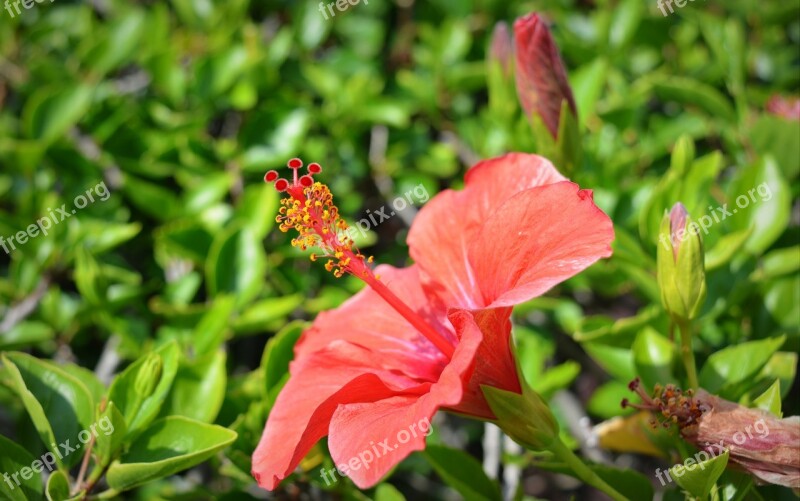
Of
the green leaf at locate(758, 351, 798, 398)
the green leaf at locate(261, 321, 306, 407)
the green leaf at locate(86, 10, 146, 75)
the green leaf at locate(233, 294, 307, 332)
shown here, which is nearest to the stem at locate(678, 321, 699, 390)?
the green leaf at locate(758, 351, 798, 398)

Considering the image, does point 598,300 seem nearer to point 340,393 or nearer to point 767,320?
point 767,320

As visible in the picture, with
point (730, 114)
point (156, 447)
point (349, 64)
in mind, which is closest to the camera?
point (156, 447)

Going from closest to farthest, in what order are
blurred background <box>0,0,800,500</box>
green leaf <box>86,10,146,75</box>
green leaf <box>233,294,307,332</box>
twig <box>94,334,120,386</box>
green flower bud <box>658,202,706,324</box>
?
green flower bud <box>658,202,706,324</box> < blurred background <box>0,0,800,500</box> < green leaf <box>233,294,307,332</box> < twig <box>94,334,120,386</box> < green leaf <box>86,10,146,75</box>

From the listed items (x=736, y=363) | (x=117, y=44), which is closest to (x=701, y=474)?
(x=736, y=363)

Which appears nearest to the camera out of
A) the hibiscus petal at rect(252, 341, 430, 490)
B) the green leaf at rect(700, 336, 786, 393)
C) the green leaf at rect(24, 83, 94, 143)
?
the hibiscus petal at rect(252, 341, 430, 490)

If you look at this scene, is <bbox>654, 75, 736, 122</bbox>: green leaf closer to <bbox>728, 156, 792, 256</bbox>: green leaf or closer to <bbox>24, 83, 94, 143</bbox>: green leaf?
<bbox>728, 156, 792, 256</bbox>: green leaf

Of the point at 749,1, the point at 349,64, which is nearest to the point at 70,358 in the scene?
the point at 349,64
